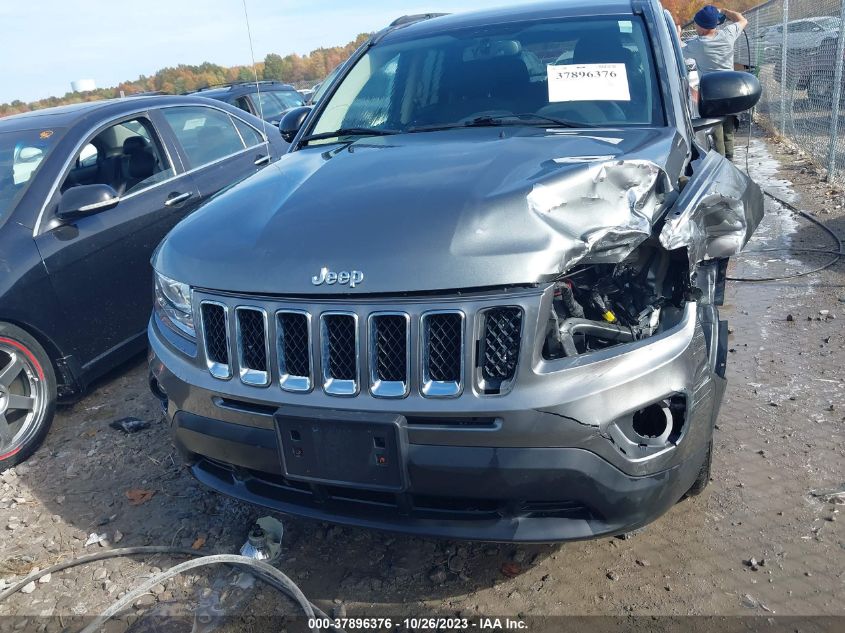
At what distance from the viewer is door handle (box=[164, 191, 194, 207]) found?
4909mm

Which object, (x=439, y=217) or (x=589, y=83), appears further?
(x=589, y=83)

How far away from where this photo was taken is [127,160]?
205 inches

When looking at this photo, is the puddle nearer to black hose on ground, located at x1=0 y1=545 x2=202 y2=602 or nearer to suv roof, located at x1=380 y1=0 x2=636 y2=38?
suv roof, located at x1=380 y1=0 x2=636 y2=38

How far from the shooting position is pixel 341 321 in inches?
88.1

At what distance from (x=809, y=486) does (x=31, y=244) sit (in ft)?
13.3

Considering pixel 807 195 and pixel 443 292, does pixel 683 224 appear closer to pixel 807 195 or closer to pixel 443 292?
pixel 443 292

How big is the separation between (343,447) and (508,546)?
0.97 meters

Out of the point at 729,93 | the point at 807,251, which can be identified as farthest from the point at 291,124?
the point at 807,251

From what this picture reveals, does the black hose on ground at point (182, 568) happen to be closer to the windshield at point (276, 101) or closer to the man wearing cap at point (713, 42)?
the man wearing cap at point (713, 42)

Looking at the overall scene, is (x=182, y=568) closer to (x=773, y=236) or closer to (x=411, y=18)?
(x=411, y=18)

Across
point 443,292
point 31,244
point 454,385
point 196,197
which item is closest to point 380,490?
point 454,385

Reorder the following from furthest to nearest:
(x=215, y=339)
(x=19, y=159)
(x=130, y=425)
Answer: (x=19, y=159), (x=130, y=425), (x=215, y=339)

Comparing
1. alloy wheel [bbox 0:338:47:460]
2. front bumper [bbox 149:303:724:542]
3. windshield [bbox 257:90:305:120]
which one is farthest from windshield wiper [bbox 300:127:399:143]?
windshield [bbox 257:90:305:120]

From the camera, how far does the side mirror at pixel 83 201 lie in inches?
162
